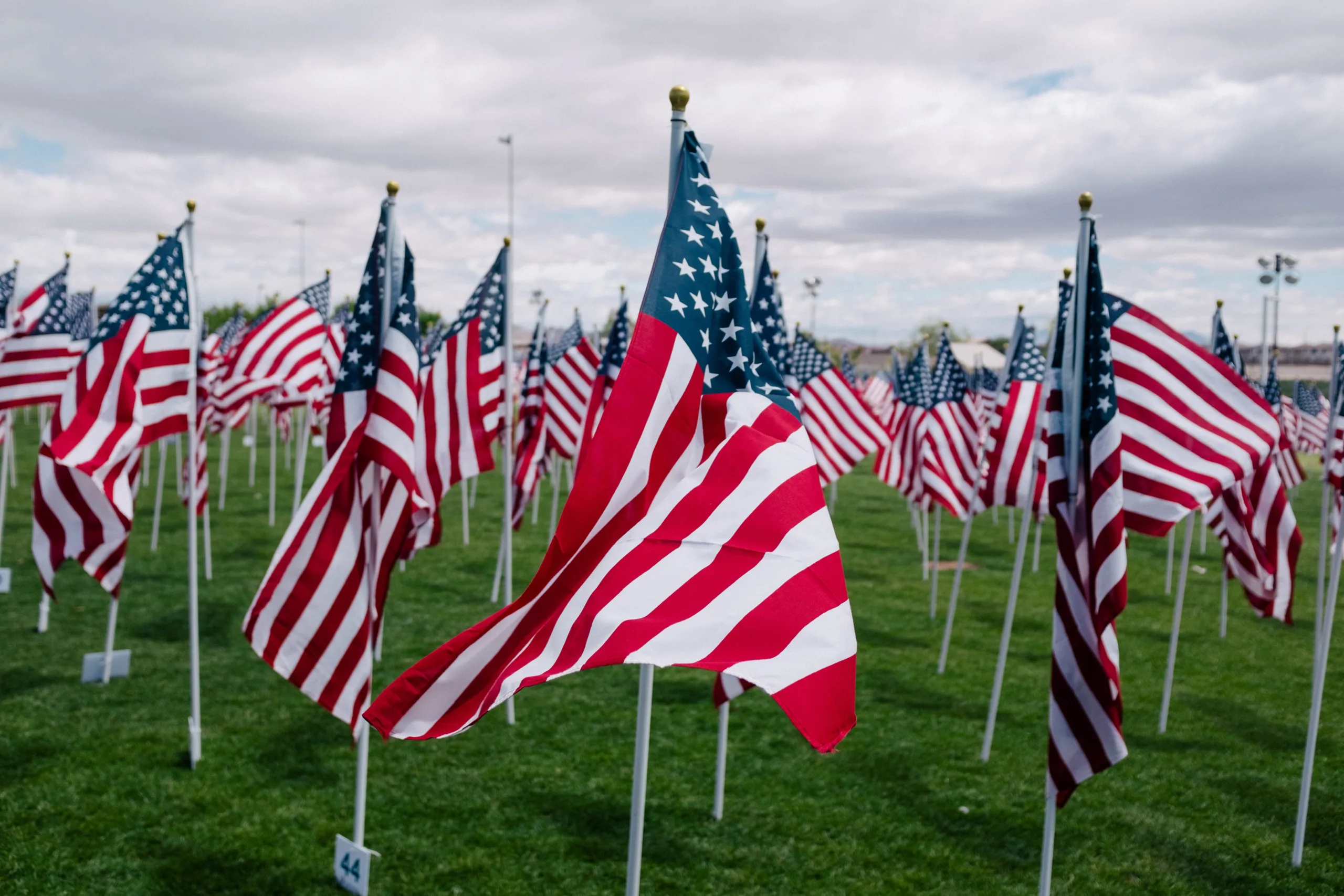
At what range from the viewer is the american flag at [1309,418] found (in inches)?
856

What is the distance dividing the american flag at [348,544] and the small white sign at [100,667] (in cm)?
532

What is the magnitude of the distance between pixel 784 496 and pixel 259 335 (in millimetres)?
10442

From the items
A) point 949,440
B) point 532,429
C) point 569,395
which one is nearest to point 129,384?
point 569,395

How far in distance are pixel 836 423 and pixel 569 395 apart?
13.0 ft

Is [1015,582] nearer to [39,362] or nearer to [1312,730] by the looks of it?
[1312,730]

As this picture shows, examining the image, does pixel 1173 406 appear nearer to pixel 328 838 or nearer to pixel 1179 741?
pixel 1179 741

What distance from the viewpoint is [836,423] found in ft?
40.4

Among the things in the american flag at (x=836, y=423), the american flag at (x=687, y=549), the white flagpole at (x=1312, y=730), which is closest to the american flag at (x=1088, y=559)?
the american flag at (x=687, y=549)

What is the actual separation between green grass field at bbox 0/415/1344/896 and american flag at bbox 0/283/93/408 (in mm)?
Answer: 2877

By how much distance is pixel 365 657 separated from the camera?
21.9ft

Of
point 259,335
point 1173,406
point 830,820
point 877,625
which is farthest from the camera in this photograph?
point 877,625

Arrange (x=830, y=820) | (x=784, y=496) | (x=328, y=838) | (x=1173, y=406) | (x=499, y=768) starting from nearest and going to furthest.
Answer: (x=784, y=496) < (x=1173, y=406) < (x=328, y=838) < (x=830, y=820) < (x=499, y=768)

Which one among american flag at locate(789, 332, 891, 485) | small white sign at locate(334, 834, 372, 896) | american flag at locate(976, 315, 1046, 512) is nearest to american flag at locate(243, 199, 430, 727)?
small white sign at locate(334, 834, 372, 896)

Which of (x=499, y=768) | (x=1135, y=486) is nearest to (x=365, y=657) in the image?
(x=499, y=768)
